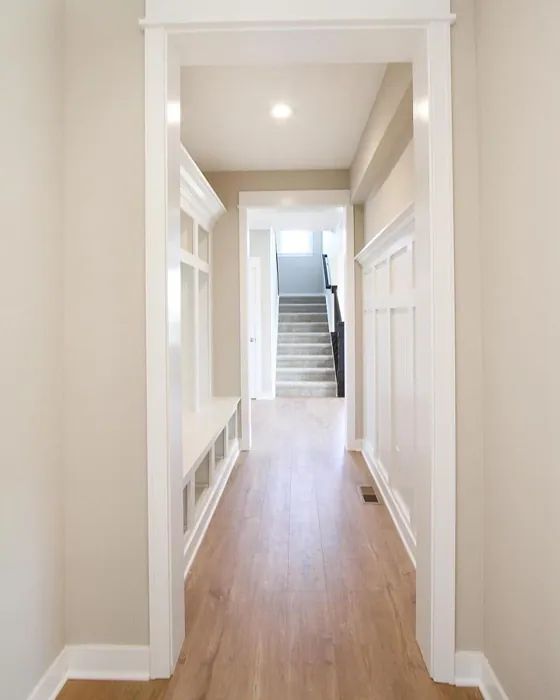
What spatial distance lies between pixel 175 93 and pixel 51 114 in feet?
1.37

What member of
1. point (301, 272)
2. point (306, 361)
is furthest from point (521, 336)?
point (301, 272)

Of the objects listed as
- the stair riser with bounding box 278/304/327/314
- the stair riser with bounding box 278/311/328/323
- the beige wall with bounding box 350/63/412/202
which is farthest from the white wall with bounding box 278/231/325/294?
the beige wall with bounding box 350/63/412/202

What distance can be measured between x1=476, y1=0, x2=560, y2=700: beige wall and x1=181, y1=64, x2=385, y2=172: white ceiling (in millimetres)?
1361

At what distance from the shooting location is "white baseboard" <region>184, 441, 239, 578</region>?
2350mm

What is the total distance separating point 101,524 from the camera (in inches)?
62.4

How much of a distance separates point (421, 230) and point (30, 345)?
1266 millimetres

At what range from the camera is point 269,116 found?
10.4 ft

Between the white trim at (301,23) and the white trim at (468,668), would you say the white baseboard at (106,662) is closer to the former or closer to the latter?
the white trim at (468,668)

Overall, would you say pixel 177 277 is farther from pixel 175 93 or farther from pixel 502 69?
pixel 502 69

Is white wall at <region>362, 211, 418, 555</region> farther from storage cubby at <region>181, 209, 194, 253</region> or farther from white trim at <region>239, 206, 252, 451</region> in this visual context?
storage cubby at <region>181, 209, 194, 253</region>

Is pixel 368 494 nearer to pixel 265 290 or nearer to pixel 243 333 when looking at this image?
pixel 243 333

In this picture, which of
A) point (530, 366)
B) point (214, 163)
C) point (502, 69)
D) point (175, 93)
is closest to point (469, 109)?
point (502, 69)

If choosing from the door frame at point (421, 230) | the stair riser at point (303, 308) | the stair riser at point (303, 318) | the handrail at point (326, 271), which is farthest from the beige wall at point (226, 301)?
the handrail at point (326, 271)

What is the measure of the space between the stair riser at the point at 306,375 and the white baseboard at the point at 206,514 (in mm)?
4089
